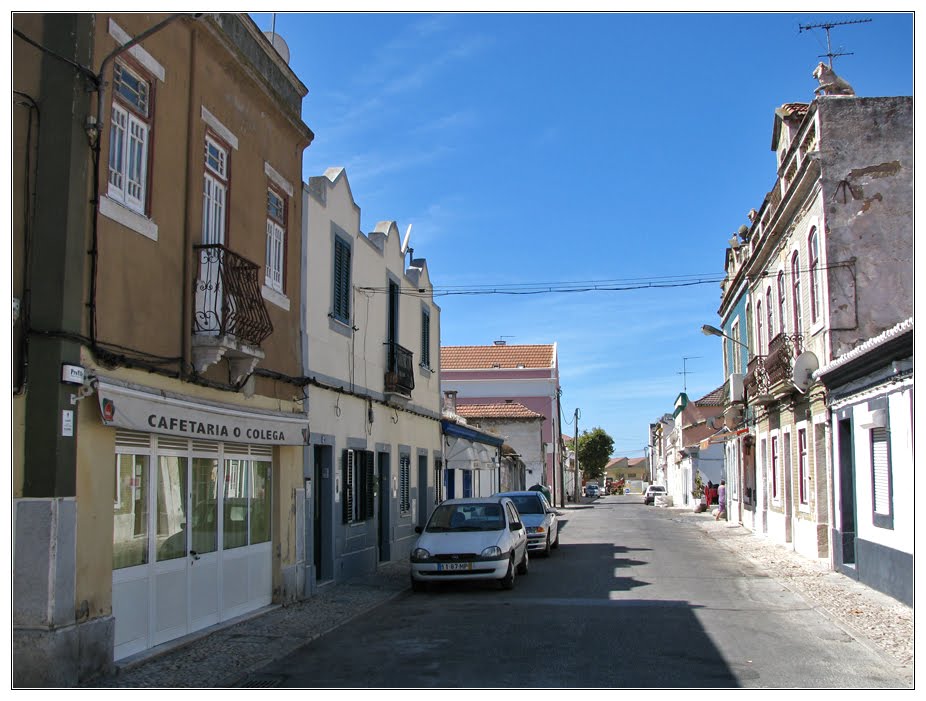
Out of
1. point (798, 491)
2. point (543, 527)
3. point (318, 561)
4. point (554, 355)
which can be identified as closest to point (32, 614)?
point (318, 561)

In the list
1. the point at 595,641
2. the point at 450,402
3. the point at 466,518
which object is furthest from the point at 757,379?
the point at 595,641

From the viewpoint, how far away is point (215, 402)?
10.7 meters

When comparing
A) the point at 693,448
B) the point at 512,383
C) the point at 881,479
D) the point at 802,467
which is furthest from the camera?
the point at 512,383

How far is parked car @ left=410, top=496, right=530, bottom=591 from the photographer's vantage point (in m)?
14.8

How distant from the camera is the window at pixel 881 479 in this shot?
13680 millimetres

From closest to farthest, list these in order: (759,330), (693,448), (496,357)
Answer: (759,330), (693,448), (496,357)

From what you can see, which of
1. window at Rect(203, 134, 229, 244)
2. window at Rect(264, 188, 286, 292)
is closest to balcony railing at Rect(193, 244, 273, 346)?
window at Rect(203, 134, 229, 244)

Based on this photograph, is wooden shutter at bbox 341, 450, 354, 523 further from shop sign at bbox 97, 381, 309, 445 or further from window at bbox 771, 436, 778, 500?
window at bbox 771, 436, 778, 500

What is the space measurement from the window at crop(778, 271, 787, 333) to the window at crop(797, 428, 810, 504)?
283 centimetres

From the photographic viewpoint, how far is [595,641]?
9.99m

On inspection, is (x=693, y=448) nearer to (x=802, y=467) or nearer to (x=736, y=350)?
(x=736, y=350)

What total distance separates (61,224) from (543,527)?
594 inches

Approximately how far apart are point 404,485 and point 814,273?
10050 millimetres

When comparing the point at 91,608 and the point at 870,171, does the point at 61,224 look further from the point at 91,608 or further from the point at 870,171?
the point at 870,171
